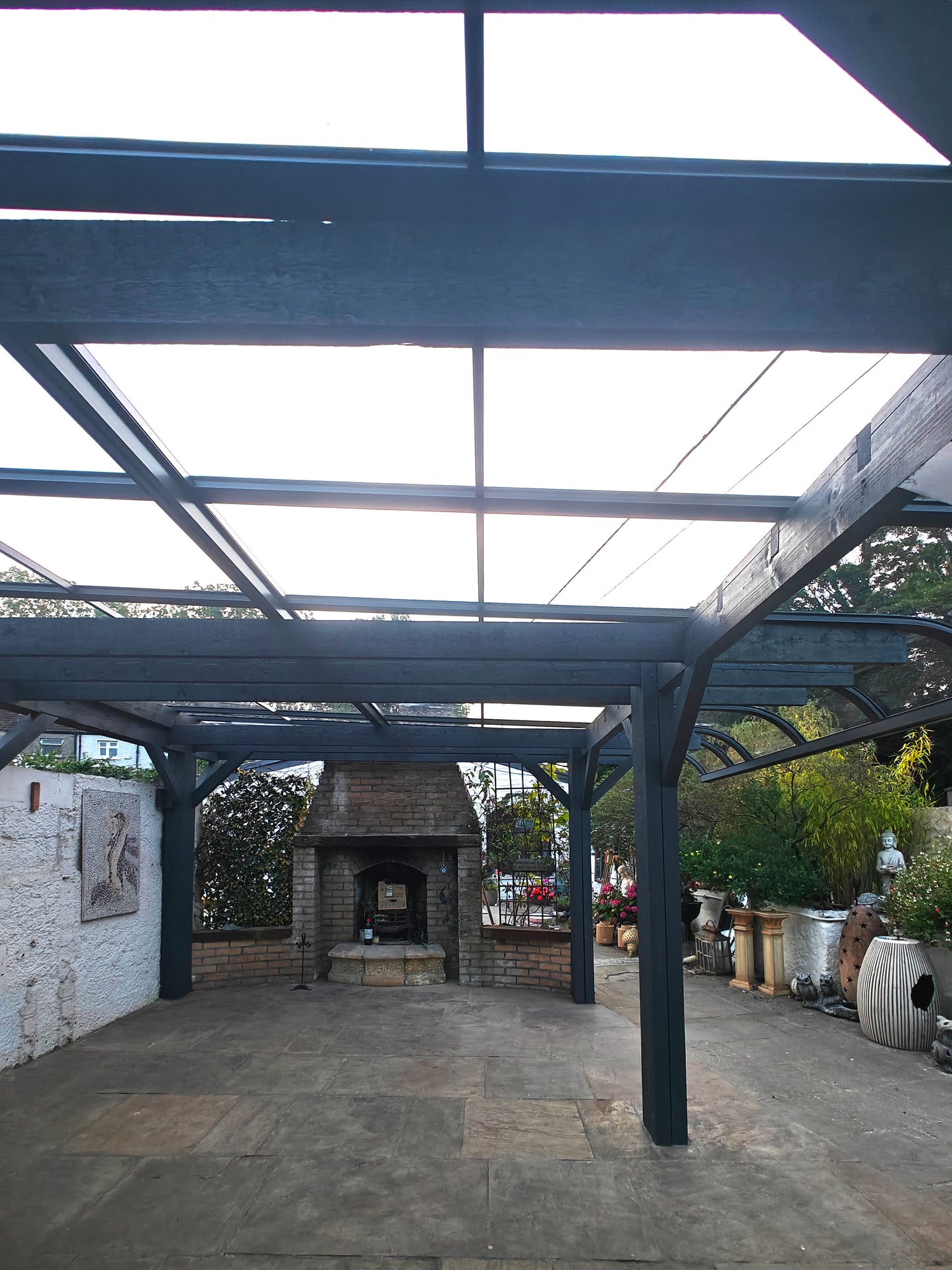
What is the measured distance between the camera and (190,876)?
9039mm

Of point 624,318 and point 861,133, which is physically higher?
point 861,133

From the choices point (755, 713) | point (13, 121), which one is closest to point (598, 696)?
point (755, 713)

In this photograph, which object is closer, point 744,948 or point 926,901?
point 926,901

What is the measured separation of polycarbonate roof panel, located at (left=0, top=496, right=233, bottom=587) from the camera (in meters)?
3.15

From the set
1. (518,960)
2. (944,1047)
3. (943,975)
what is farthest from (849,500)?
(518,960)

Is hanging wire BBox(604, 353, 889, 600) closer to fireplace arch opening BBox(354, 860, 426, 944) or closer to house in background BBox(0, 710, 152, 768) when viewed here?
house in background BBox(0, 710, 152, 768)

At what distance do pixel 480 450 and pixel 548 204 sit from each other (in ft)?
3.35

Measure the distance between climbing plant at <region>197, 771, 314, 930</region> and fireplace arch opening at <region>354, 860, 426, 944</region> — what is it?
3.14 ft

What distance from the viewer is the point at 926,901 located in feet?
21.0

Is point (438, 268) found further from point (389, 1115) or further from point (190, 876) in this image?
point (190, 876)

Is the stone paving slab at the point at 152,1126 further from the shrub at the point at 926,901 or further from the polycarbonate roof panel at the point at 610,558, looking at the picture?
the shrub at the point at 926,901

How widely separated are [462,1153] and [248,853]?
600 centimetres

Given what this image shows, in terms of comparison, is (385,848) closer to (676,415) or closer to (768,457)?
(768,457)

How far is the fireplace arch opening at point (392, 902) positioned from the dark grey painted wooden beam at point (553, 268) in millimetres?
9300
